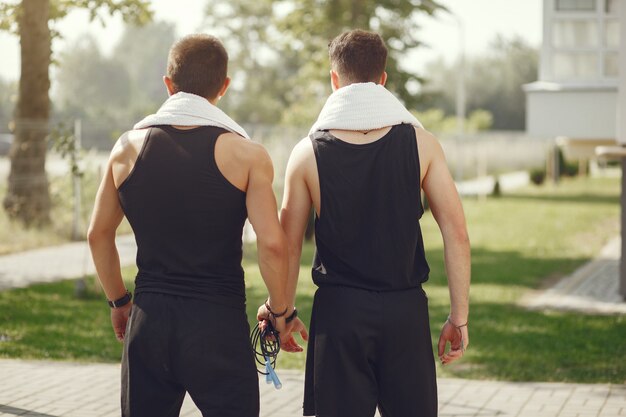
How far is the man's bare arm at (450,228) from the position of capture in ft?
13.0

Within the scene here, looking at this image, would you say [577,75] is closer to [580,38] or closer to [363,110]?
[580,38]

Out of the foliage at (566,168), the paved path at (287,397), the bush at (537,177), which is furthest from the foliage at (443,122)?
the paved path at (287,397)

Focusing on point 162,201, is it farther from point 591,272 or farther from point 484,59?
point 484,59

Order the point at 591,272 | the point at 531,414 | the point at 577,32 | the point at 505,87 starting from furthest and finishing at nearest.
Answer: the point at 505,87 < the point at 577,32 < the point at 591,272 < the point at 531,414

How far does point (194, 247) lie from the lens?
3.82 metres

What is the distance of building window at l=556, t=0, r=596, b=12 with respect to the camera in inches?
654

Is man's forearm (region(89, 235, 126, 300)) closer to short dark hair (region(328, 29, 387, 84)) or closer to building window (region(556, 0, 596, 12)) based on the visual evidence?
short dark hair (region(328, 29, 387, 84))

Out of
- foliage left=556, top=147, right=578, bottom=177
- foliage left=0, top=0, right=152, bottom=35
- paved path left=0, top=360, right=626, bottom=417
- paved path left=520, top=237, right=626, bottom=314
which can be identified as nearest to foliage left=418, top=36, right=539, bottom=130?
foliage left=556, top=147, right=578, bottom=177

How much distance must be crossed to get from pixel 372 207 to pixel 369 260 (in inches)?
7.2

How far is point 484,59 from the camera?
364 feet

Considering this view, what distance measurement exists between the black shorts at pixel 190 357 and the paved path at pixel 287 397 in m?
2.79

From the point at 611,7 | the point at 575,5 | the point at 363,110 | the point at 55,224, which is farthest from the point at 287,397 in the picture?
the point at 55,224

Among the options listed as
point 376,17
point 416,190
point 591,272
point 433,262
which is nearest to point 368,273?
point 416,190

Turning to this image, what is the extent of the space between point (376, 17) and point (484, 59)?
8027 cm
